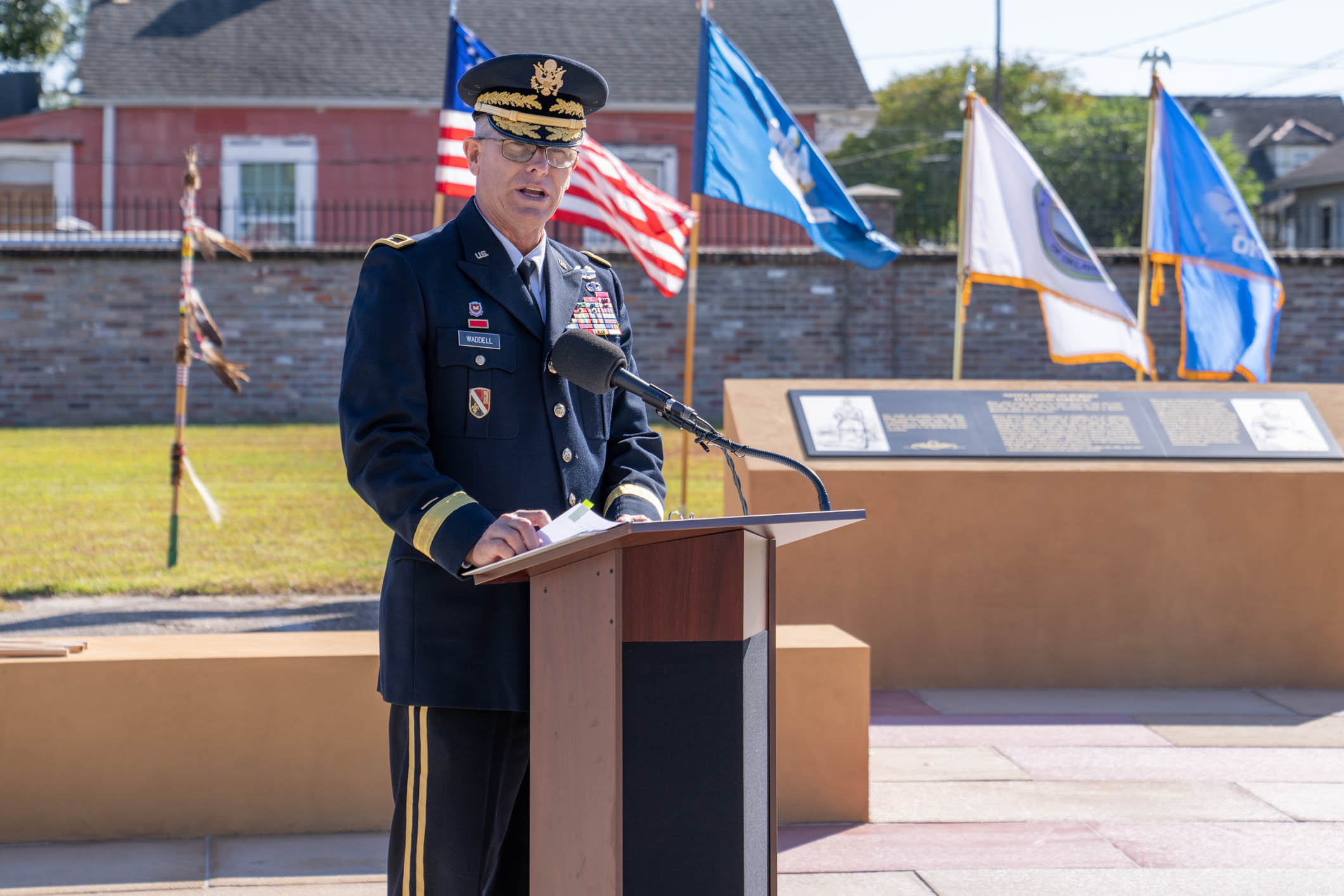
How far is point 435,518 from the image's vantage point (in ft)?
7.73

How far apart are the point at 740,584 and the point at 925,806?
249 cm

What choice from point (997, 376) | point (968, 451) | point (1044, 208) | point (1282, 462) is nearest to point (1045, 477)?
point (968, 451)

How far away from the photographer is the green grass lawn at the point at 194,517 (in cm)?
749

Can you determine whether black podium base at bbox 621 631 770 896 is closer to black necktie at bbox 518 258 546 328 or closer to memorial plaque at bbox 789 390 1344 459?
black necktie at bbox 518 258 546 328

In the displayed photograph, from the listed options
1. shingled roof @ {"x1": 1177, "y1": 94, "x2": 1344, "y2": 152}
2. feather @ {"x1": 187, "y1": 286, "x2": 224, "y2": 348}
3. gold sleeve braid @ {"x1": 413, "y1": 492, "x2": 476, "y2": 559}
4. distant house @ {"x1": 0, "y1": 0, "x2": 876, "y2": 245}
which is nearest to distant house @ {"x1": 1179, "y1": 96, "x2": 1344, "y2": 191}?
shingled roof @ {"x1": 1177, "y1": 94, "x2": 1344, "y2": 152}

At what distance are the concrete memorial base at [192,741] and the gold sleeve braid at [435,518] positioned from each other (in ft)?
5.81

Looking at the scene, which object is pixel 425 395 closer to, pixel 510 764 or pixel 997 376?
pixel 510 764

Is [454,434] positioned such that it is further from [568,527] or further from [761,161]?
[761,161]

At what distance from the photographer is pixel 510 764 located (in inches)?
102

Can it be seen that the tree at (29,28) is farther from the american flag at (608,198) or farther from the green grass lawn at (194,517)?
the american flag at (608,198)

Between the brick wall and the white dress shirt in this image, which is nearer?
the white dress shirt

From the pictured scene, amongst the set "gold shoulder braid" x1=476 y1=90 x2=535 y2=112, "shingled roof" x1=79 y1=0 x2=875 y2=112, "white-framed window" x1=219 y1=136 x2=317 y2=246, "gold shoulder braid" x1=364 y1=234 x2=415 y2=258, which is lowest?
"gold shoulder braid" x1=364 y1=234 x2=415 y2=258

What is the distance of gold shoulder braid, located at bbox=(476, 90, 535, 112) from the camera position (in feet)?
8.31

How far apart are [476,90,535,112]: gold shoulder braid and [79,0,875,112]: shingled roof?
2026cm
